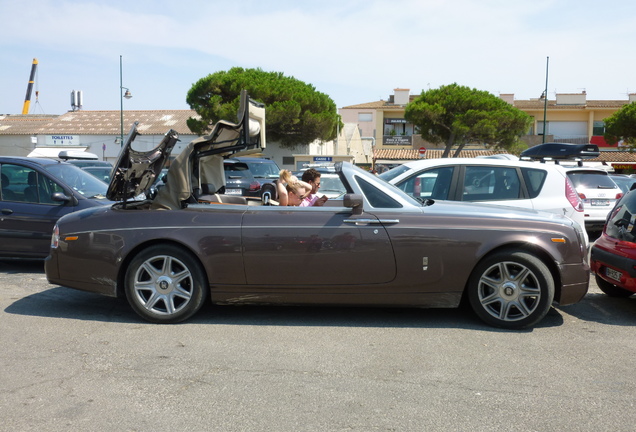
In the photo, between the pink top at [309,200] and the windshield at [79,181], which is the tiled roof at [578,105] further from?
the pink top at [309,200]

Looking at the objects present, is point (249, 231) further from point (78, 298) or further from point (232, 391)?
point (78, 298)

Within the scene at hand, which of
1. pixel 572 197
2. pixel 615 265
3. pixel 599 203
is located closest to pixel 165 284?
pixel 615 265

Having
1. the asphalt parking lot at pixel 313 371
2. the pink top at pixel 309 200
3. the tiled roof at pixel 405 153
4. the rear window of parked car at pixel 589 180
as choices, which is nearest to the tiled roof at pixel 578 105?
the tiled roof at pixel 405 153

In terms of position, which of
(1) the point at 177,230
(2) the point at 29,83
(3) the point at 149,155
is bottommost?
(1) the point at 177,230

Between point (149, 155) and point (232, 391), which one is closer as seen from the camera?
point (232, 391)

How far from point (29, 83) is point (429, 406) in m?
108

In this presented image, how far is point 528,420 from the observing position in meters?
3.52

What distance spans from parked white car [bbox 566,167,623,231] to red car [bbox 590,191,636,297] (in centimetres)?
590

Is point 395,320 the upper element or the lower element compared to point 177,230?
lower

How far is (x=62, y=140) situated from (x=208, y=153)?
5038cm

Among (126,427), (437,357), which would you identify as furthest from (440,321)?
(126,427)

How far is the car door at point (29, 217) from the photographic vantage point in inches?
306

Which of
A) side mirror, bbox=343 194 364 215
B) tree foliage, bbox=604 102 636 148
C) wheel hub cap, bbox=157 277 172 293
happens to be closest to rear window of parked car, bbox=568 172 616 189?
side mirror, bbox=343 194 364 215

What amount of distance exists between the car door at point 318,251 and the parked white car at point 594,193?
327 inches
